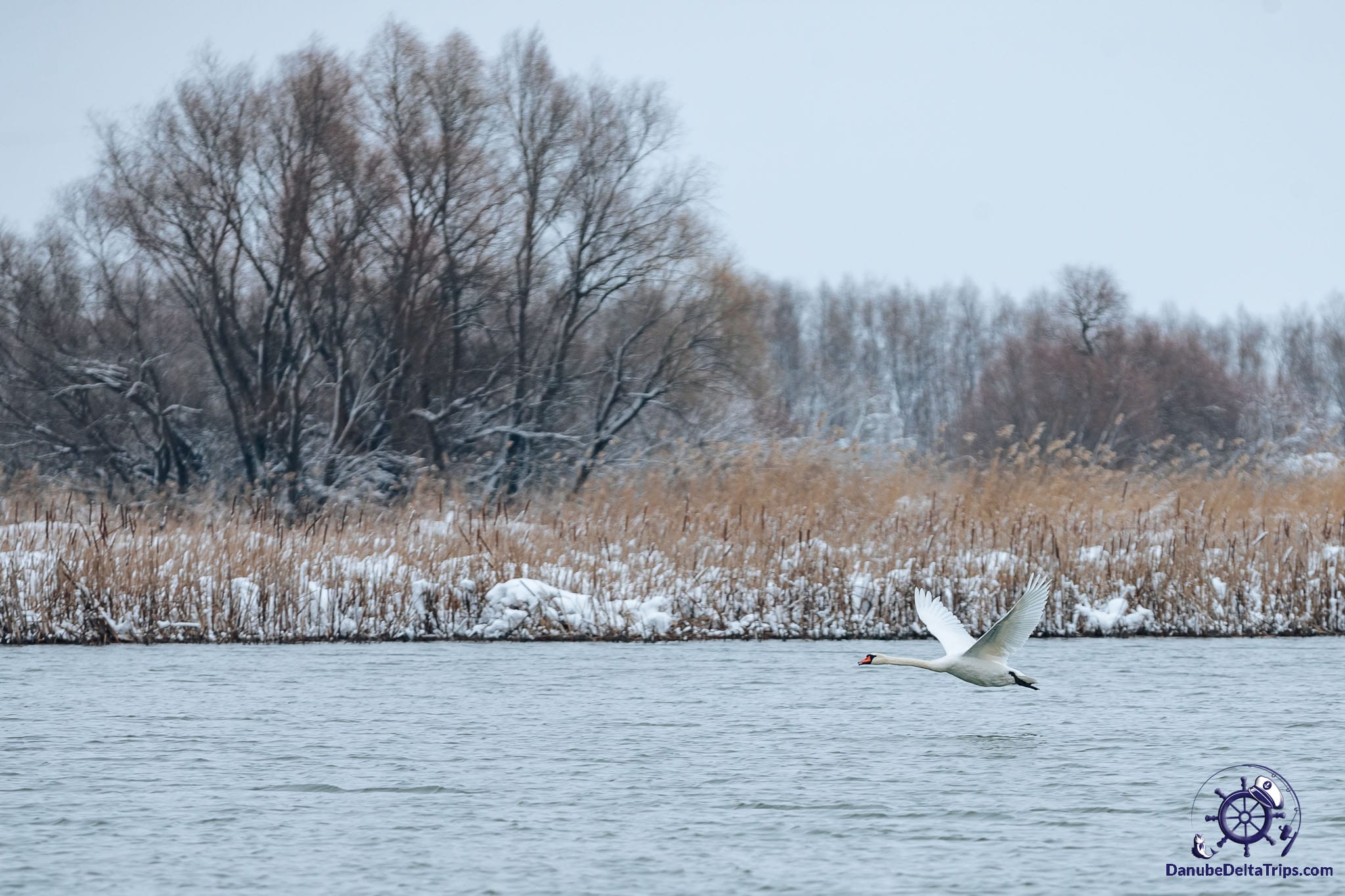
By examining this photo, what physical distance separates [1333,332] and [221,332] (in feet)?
224

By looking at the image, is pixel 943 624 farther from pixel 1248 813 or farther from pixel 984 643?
pixel 1248 813

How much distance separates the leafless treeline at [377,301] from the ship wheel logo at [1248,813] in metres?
21.9

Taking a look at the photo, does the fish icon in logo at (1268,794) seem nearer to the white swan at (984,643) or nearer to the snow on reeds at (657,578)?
the white swan at (984,643)

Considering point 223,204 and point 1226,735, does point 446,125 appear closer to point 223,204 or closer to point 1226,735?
point 223,204

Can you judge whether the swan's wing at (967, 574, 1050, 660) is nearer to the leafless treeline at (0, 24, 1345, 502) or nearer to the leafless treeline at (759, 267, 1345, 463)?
the leafless treeline at (759, 267, 1345, 463)

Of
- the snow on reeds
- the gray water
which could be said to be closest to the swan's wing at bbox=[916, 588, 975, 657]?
the gray water

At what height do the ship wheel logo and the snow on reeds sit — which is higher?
the snow on reeds

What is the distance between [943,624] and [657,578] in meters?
5.63

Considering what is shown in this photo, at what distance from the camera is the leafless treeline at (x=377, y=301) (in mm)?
30953

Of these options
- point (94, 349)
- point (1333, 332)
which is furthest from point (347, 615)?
point (1333, 332)

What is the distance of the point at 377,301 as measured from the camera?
32.5m

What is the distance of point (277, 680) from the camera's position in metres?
12.2

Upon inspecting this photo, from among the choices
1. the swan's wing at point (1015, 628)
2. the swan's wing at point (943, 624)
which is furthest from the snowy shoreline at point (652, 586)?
the swan's wing at point (1015, 628)

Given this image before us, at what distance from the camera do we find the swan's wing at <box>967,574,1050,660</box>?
359 inches
